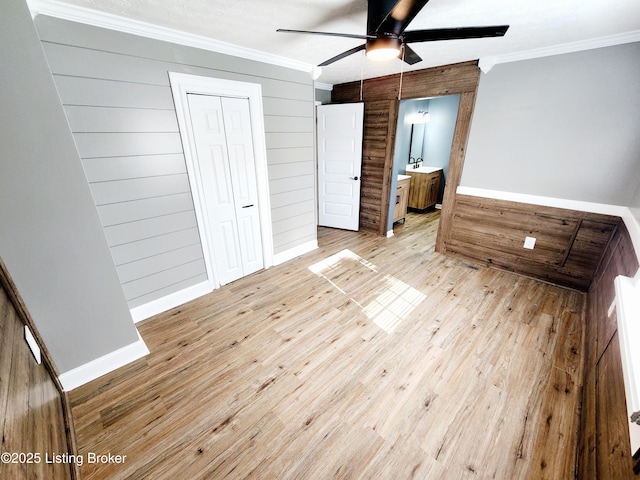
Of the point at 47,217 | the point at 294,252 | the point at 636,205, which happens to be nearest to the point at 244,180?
the point at 294,252

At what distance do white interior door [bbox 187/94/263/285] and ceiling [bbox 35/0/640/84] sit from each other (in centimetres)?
58

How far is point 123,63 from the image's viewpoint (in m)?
1.90

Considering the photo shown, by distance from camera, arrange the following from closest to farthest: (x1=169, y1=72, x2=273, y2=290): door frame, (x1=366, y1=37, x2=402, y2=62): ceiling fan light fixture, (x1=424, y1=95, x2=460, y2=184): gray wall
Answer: (x1=366, y1=37, x2=402, y2=62): ceiling fan light fixture → (x1=169, y1=72, x2=273, y2=290): door frame → (x1=424, y1=95, x2=460, y2=184): gray wall

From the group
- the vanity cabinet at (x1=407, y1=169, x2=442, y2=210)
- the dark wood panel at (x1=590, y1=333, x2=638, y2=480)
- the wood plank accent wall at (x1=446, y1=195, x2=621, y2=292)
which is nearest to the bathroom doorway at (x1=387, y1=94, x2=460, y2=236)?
the vanity cabinet at (x1=407, y1=169, x2=442, y2=210)

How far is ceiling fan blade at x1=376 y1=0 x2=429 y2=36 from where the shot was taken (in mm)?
1243

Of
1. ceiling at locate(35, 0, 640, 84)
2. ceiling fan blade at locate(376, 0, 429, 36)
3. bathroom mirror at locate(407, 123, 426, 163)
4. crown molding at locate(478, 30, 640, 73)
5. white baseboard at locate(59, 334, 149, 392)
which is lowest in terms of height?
white baseboard at locate(59, 334, 149, 392)

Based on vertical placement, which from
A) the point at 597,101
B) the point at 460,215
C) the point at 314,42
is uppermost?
the point at 314,42

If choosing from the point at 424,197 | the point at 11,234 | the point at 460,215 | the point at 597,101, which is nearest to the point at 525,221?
the point at 460,215

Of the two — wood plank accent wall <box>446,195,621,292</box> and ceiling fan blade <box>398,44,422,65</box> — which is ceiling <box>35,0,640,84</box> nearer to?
ceiling fan blade <box>398,44,422,65</box>

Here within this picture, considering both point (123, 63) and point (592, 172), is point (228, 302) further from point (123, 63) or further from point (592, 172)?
point (592, 172)

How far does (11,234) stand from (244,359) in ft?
5.11

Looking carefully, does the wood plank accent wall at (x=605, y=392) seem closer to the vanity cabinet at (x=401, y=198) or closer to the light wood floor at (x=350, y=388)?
the light wood floor at (x=350, y=388)

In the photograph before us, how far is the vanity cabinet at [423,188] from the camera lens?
16.9 ft

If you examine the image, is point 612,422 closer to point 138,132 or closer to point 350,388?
point 350,388
